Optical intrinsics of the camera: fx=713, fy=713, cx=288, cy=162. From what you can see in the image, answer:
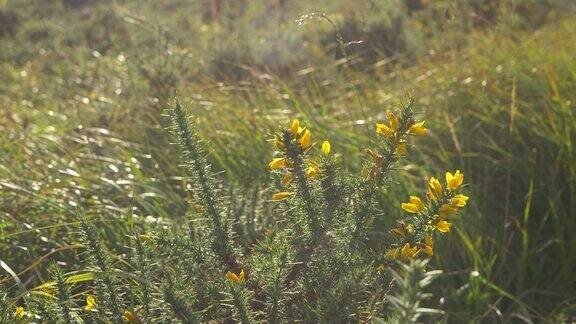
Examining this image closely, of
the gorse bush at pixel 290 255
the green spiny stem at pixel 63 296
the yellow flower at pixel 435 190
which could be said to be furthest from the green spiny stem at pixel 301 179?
the green spiny stem at pixel 63 296

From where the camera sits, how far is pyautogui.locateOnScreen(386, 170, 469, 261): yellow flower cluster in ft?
5.19

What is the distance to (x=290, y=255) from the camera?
170cm

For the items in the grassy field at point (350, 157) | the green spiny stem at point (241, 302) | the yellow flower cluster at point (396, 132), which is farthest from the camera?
the grassy field at point (350, 157)

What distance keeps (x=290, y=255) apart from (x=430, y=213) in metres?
0.34

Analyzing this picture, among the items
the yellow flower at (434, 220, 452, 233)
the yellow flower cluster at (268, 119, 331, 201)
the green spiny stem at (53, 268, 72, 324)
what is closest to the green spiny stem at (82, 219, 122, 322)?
the green spiny stem at (53, 268, 72, 324)

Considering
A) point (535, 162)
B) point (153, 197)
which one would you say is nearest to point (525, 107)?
point (535, 162)

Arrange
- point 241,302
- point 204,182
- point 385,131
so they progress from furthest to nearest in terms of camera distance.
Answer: point 204,182 → point 385,131 → point 241,302

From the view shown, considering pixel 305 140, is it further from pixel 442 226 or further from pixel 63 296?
pixel 63 296

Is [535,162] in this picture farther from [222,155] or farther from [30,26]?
[30,26]

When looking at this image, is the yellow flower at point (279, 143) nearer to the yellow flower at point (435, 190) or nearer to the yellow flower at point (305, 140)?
the yellow flower at point (305, 140)

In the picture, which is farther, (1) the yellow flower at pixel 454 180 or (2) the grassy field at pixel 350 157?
(2) the grassy field at pixel 350 157

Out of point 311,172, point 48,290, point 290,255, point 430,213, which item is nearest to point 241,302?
point 290,255

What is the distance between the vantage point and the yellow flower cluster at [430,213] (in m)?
1.58

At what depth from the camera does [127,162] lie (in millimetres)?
2895
